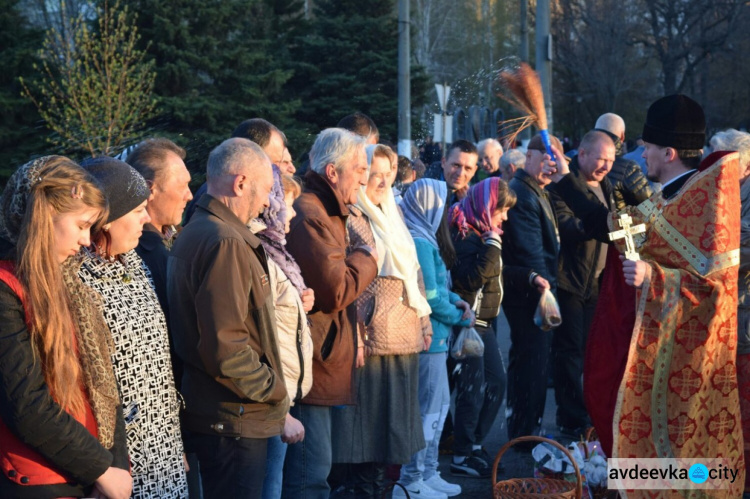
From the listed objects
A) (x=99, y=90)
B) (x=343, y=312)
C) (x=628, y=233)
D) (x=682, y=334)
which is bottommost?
(x=682, y=334)

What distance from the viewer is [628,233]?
467cm

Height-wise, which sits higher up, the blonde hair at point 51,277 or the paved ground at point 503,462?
the blonde hair at point 51,277

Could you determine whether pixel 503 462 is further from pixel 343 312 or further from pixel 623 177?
pixel 623 177

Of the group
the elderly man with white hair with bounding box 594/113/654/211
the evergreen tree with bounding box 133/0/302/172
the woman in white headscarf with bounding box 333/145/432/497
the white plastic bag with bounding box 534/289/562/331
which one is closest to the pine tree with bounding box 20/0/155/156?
the evergreen tree with bounding box 133/0/302/172

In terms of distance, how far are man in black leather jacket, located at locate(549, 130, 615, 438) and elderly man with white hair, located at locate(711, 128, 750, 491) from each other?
115cm

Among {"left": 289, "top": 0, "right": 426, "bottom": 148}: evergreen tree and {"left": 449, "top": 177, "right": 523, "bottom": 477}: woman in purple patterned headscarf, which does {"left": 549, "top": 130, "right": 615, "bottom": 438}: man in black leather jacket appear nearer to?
{"left": 449, "top": 177, "right": 523, "bottom": 477}: woman in purple patterned headscarf

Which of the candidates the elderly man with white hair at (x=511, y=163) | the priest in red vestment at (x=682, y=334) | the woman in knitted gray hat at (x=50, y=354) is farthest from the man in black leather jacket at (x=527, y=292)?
the woman in knitted gray hat at (x=50, y=354)

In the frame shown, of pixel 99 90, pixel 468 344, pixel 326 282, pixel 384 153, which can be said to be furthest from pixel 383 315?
pixel 99 90

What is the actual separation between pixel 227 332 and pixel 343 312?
4.42 ft

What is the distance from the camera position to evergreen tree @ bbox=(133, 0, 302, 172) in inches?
875

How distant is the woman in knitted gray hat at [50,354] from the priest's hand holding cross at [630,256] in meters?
2.59

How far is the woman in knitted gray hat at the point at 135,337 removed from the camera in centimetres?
336

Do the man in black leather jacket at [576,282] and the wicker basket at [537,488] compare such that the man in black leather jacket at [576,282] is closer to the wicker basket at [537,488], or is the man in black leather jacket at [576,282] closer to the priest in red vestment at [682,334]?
the wicker basket at [537,488]

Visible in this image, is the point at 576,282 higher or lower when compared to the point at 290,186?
lower
